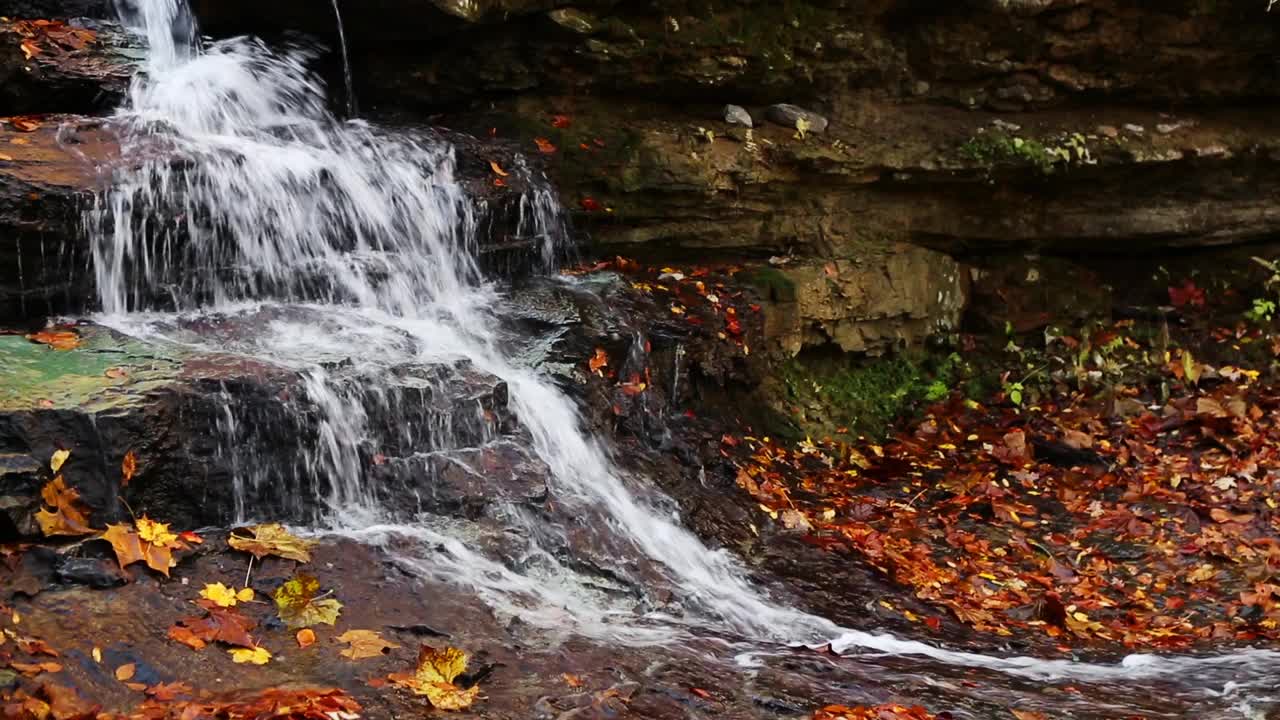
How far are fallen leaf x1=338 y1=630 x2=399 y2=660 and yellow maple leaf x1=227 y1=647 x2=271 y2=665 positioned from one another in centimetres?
25

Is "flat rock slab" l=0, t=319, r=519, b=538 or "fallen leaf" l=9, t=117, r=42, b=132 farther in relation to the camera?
"fallen leaf" l=9, t=117, r=42, b=132

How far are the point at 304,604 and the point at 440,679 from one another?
68cm

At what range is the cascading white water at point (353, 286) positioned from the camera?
5.14m

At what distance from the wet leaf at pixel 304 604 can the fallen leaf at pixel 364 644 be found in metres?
0.13

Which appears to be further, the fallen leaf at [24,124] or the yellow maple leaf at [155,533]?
the fallen leaf at [24,124]

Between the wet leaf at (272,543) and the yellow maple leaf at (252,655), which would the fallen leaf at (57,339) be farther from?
Answer: the yellow maple leaf at (252,655)

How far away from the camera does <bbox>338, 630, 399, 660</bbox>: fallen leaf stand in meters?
4.01

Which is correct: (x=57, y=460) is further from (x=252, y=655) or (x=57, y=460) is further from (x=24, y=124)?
(x=24, y=124)

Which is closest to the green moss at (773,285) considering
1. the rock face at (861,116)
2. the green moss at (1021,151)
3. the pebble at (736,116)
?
the rock face at (861,116)

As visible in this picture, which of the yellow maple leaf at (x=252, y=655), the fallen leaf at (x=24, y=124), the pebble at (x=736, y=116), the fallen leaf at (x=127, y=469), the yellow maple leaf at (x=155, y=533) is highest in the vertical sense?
the pebble at (x=736, y=116)

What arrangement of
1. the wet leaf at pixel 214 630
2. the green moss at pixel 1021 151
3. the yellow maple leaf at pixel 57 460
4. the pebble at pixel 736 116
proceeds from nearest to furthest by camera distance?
the wet leaf at pixel 214 630, the yellow maple leaf at pixel 57 460, the pebble at pixel 736 116, the green moss at pixel 1021 151

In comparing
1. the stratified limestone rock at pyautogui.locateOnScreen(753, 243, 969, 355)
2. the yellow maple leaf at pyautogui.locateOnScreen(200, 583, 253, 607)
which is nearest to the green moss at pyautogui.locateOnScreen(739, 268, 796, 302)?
the stratified limestone rock at pyautogui.locateOnScreen(753, 243, 969, 355)

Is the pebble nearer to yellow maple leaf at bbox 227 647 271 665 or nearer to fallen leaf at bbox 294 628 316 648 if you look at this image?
fallen leaf at bbox 294 628 316 648

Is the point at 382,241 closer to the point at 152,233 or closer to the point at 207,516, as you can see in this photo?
the point at 152,233
